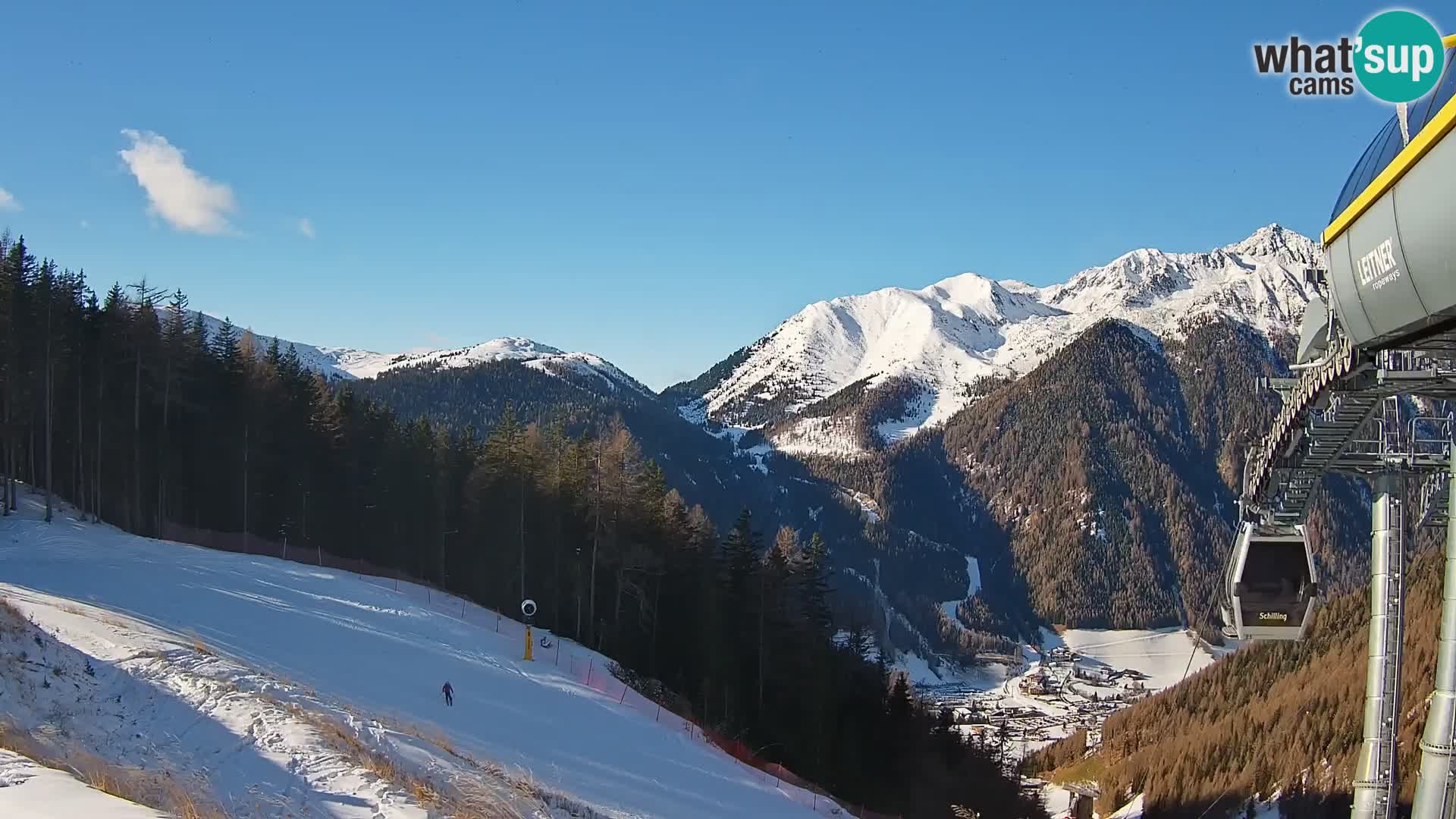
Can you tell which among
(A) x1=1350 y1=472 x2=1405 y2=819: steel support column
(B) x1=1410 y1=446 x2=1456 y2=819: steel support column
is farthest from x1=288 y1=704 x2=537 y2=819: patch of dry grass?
(A) x1=1350 y1=472 x2=1405 y2=819: steel support column

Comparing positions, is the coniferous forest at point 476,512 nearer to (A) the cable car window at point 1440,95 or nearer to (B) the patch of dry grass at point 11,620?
(B) the patch of dry grass at point 11,620

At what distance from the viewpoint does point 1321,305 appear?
1082 cm

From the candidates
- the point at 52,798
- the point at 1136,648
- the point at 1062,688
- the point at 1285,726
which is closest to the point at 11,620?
the point at 52,798

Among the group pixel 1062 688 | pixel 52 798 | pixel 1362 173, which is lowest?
pixel 1062 688

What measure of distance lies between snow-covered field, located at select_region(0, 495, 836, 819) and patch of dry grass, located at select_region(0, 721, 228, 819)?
17.1 inches

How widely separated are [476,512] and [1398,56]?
42.9 meters

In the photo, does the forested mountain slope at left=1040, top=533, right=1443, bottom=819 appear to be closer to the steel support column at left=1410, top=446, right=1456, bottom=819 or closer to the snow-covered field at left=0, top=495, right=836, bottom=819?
the snow-covered field at left=0, top=495, right=836, bottom=819

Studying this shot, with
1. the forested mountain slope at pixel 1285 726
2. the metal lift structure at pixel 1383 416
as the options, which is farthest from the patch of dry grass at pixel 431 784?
the forested mountain slope at pixel 1285 726

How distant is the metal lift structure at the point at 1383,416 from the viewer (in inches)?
219

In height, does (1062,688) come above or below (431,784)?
below

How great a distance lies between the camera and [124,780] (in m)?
8.71

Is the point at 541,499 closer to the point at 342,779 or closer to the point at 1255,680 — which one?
the point at 342,779

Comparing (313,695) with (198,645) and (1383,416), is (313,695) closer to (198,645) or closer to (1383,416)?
(198,645)

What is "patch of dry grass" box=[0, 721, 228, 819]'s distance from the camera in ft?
26.4
